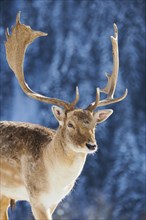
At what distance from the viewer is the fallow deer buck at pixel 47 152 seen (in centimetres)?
666

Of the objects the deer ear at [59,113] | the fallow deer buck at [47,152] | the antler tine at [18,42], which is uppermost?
the antler tine at [18,42]

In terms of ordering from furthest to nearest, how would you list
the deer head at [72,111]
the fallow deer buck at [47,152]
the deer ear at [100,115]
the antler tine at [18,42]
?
1. the antler tine at [18,42]
2. the deer ear at [100,115]
3. the fallow deer buck at [47,152]
4. the deer head at [72,111]

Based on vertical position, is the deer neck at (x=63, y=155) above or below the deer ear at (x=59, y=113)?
below

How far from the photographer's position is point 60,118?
688 centimetres

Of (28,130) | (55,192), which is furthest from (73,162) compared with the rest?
(28,130)

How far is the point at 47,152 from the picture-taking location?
6.98 metres

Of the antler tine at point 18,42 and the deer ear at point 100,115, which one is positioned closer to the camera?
the deer ear at point 100,115

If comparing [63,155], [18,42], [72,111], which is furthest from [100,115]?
[18,42]

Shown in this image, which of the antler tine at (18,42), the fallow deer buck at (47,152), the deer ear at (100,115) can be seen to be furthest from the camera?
the antler tine at (18,42)

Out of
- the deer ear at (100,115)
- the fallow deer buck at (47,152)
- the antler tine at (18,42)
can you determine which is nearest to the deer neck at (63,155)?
the fallow deer buck at (47,152)

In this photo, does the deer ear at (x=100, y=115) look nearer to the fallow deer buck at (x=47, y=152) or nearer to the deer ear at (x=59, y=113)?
the fallow deer buck at (x=47, y=152)

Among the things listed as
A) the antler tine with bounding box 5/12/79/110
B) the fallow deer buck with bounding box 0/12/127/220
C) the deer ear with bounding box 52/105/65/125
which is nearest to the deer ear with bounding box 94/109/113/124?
the fallow deer buck with bounding box 0/12/127/220

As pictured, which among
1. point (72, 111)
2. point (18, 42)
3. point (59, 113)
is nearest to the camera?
point (72, 111)

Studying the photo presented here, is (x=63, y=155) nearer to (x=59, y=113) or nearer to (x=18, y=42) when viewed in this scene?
(x=59, y=113)
